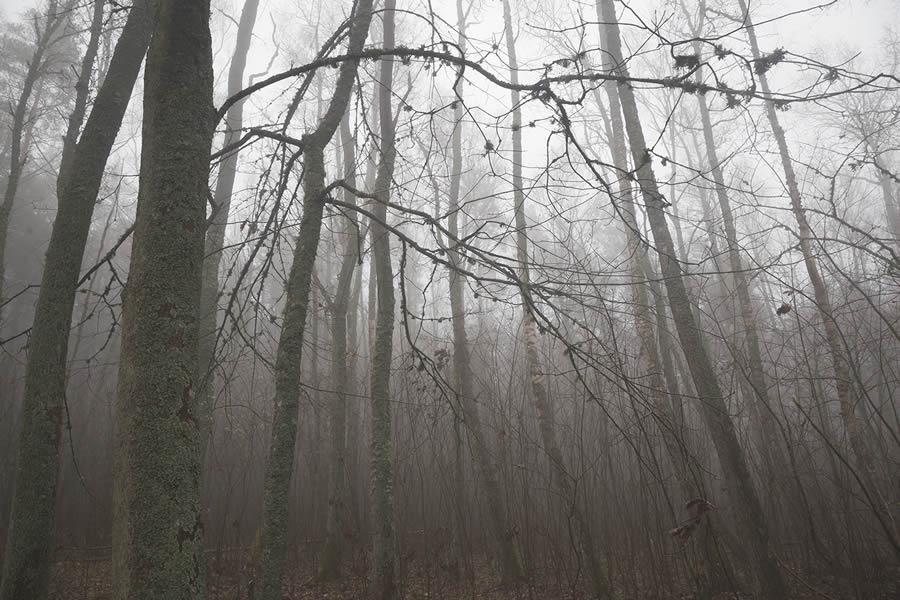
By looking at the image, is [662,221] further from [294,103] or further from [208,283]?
[208,283]

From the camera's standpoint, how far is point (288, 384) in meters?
2.23

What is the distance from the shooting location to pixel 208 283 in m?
5.62

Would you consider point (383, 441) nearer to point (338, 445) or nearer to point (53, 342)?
point (53, 342)

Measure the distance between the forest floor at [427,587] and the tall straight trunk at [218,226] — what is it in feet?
6.16

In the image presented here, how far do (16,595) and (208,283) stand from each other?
3647 mm

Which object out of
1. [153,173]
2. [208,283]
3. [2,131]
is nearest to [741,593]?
[153,173]

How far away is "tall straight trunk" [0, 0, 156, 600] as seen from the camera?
253 centimetres

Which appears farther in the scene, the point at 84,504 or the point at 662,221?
the point at 84,504

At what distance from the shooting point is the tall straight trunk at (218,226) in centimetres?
436

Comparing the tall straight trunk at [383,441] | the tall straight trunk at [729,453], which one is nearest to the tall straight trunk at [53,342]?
the tall straight trunk at [383,441]

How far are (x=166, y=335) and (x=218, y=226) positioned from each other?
15.0ft

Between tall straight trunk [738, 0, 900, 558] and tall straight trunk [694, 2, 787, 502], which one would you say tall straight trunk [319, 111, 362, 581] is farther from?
tall straight trunk [738, 0, 900, 558]

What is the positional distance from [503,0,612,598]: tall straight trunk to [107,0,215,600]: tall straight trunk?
972 millimetres

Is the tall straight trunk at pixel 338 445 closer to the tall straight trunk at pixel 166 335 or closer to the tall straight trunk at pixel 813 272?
the tall straight trunk at pixel 166 335
